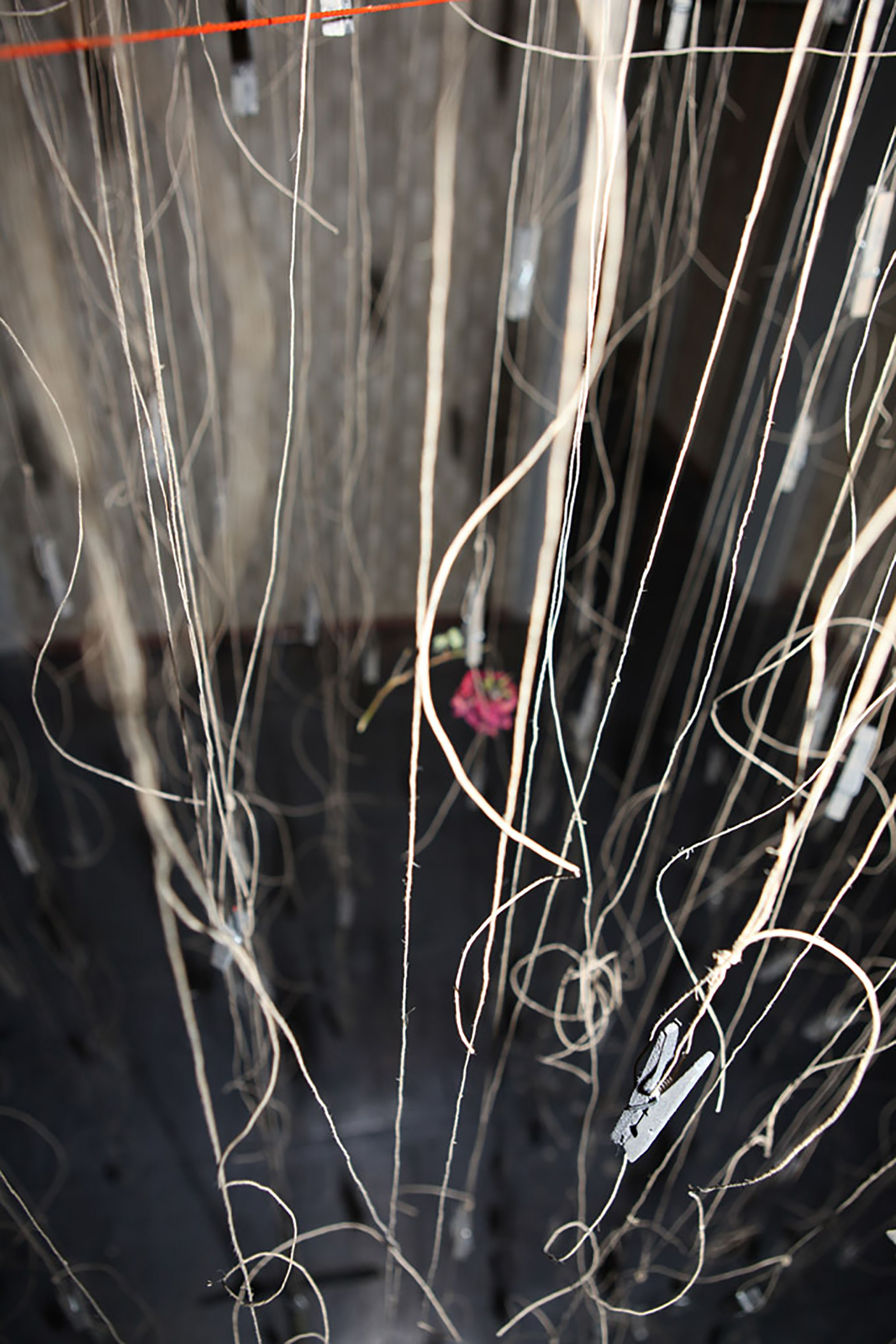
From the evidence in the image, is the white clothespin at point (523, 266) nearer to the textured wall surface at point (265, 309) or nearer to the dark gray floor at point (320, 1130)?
the textured wall surface at point (265, 309)

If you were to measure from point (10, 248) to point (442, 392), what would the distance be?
0.74m

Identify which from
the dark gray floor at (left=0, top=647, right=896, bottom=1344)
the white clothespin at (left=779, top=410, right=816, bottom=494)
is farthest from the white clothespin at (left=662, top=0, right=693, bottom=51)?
the dark gray floor at (left=0, top=647, right=896, bottom=1344)

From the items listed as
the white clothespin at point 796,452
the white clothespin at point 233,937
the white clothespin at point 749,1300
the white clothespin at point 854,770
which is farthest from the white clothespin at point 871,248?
the white clothespin at point 749,1300

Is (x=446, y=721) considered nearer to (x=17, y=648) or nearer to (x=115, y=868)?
(x=115, y=868)

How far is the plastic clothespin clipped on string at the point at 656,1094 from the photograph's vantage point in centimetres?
50

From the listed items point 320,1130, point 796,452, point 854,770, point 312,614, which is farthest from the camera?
point 312,614

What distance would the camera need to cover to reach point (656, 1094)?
510mm

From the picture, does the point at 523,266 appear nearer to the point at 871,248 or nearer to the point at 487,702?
the point at 871,248

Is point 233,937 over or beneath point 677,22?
beneath

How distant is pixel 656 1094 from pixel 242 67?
2.75ft

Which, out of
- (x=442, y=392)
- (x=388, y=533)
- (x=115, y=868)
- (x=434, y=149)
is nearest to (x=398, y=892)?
(x=115, y=868)

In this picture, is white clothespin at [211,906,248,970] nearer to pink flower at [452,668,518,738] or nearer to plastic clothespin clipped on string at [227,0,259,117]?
pink flower at [452,668,518,738]

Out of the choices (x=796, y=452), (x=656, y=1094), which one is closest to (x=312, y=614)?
(x=796, y=452)

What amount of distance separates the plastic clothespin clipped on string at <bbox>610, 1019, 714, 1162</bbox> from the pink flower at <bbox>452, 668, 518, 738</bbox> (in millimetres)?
728
